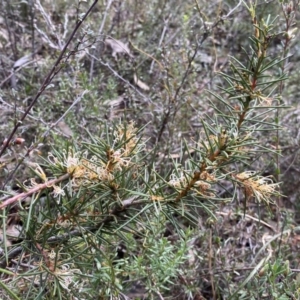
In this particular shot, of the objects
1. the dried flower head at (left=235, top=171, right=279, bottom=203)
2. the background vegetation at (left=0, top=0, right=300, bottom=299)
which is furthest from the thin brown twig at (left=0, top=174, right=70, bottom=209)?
the dried flower head at (left=235, top=171, right=279, bottom=203)

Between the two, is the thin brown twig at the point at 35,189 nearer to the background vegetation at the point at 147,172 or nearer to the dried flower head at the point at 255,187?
the background vegetation at the point at 147,172

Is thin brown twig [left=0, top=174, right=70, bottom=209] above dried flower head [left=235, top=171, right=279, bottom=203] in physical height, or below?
above

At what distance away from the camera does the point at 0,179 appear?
1593mm

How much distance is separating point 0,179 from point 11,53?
3.09 feet

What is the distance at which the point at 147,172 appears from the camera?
0.95 m

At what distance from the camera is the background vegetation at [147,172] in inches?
34.6

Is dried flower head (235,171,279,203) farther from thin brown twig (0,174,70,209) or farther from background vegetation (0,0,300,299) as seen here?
thin brown twig (0,174,70,209)

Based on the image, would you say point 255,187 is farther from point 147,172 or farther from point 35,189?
point 35,189

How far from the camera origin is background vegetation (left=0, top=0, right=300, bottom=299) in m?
0.88

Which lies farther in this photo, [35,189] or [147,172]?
[147,172]

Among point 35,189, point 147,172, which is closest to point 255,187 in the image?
point 147,172

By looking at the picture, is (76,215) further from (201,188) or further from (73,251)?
(201,188)

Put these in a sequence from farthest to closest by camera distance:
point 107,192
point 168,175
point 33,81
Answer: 1. point 33,81
2. point 168,175
3. point 107,192

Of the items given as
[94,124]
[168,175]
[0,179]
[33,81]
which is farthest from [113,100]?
[168,175]
